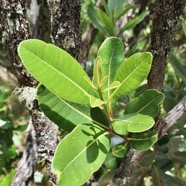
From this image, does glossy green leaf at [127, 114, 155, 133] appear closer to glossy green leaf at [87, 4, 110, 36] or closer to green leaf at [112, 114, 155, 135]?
green leaf at [112, 114, 155, 135]

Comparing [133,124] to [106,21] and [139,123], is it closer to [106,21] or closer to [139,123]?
[139,123]

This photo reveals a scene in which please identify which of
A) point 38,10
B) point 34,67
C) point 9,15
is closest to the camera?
point 34,67

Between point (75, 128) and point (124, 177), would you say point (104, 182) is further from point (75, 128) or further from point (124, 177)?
point (75, 128)

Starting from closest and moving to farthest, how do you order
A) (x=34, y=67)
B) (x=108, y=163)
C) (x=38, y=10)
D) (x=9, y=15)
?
1. (x=34, y=67)
2. (x=9, y=15)
3. (x=108, y=163)
4. (x=38, y=10)

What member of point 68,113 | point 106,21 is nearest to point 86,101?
point 68,113

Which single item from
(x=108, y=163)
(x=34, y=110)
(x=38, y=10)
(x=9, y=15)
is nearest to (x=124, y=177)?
(x=108, y=163)

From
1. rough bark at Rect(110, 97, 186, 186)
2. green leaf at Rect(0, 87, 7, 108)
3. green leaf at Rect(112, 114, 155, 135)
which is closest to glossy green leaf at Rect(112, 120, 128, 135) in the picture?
green leaf at Rect(112, 114, 155, 135)
